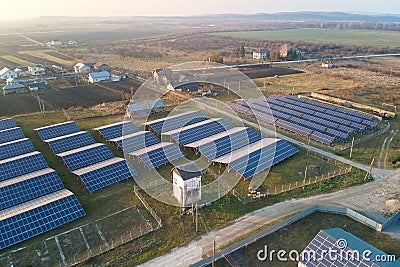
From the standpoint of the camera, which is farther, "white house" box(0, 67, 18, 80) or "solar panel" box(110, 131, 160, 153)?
"white house" box(0, 67, 18, 80)

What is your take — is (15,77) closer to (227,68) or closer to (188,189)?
(227,68)

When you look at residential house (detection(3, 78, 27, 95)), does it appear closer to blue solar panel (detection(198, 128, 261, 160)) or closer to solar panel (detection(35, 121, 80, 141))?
solar panel (detection(35, 121, 80, 141))

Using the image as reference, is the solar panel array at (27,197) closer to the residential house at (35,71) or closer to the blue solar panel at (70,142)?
the blue solar panel at (70,142)

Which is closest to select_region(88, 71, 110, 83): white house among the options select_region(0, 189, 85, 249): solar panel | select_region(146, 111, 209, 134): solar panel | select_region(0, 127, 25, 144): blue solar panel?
select_region(0, 127, 25, 144): blue solar panel

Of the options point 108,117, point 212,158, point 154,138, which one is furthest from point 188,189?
point 108,117

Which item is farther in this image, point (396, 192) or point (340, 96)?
point (340, 96)

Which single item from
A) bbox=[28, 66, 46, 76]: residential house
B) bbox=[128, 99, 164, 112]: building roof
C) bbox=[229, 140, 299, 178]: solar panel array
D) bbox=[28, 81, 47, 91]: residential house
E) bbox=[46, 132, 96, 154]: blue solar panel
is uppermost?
bbox=[28, 66, 46, 76]: residential house
